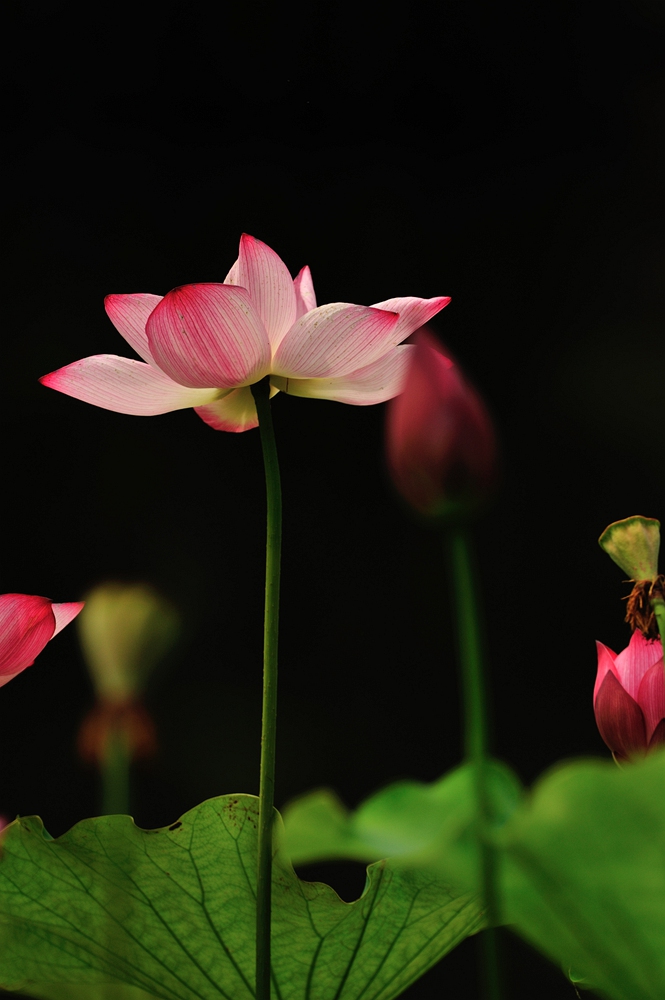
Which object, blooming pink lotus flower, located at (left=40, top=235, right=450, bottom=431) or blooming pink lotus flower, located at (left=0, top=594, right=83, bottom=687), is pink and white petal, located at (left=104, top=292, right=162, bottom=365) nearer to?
blooming pink lotus flower, located at (left=40, top=235, right=450, bottom=431)

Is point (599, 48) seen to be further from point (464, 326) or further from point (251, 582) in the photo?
point (251, 582)

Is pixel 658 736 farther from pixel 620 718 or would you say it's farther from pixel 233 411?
pixel 233 411

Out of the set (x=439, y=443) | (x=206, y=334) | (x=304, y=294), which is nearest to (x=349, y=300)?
(x=304, y=294)

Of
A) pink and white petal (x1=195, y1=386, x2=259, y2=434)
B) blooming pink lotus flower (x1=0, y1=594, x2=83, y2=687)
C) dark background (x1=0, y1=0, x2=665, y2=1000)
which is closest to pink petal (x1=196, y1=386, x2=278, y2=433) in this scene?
pink and white petal (x1=195, y1=386, x2=259, y2=434)

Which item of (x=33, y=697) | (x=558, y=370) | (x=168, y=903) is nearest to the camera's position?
(x=168, y=903)

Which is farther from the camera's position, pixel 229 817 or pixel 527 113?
pixel 527 113

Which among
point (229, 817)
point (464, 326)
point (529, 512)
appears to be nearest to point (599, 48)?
point (464, 326)
